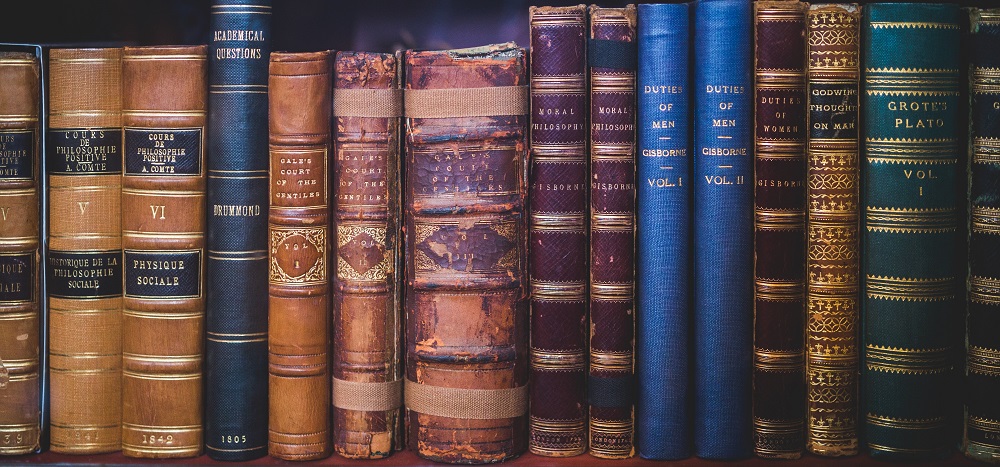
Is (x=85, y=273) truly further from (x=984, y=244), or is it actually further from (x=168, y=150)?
(x=984, y=244)

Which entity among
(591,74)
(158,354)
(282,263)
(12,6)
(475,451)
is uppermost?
(12,6)

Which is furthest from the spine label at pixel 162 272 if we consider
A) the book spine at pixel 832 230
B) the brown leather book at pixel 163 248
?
the book spine at pixel 832 230

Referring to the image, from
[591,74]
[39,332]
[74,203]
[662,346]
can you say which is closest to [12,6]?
[74,203]

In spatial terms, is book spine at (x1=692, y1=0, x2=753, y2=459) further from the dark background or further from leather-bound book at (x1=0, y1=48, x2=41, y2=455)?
leather-bound book at (x1=0, y1=48, x2=41, y2=455)

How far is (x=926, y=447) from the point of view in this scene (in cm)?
112

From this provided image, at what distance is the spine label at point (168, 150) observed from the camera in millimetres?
1136

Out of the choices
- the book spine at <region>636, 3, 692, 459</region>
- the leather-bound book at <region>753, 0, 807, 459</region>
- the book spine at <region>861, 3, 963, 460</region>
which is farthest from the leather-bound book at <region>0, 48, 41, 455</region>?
the book spine at <region>861, 3, 963, 460</region>

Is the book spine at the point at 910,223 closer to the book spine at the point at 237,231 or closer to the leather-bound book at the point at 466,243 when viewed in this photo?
the leather-bound book at the point at 466,243

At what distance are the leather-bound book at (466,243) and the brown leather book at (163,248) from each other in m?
0.27

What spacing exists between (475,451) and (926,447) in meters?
0.56

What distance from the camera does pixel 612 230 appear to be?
3.71 feet

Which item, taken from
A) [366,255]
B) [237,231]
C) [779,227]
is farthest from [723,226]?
[237,231]

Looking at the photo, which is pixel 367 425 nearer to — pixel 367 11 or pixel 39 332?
pixel 39 332

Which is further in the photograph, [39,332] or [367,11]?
[367,11]
